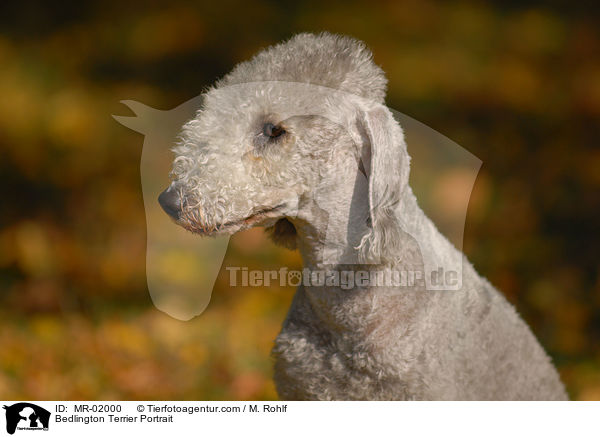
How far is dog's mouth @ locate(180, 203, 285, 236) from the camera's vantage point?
1.56 metres

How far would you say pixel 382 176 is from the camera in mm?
1607

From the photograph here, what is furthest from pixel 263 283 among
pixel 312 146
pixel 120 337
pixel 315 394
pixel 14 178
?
pixel 14 178

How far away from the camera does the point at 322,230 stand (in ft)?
5.63

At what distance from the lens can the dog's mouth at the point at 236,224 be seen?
156 centimetres

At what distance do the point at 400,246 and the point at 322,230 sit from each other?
0.69 ft

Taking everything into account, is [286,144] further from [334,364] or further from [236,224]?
[334,364]

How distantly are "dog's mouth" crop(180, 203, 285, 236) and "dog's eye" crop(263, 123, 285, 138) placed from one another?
17 cm

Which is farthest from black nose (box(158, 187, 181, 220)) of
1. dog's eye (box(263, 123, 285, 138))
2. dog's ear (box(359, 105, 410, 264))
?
dog's ear (box(359, 105, 410, 264))

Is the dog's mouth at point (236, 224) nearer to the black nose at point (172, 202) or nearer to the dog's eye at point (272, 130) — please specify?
the black nose at point (172, 202)
